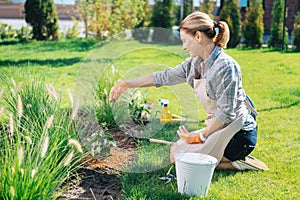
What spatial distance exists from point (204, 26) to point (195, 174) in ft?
3.28

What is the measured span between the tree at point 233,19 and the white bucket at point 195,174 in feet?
29.2

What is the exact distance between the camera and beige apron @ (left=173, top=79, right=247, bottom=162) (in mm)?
3471

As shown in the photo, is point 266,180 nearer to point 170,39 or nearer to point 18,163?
point 170,39

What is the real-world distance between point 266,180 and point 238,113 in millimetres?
564

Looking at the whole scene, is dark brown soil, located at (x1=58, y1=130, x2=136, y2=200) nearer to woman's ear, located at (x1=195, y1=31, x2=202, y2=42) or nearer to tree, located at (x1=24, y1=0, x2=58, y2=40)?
woman's ear, located at (x1=195, y1=31, x2=202, y2=42)

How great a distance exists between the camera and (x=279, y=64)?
28.5ft

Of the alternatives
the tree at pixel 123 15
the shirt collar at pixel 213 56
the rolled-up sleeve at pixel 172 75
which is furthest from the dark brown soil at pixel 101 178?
the tree at pixel 123 15

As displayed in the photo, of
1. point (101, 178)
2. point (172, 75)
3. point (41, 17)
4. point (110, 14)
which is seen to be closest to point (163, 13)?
point (110, 14)

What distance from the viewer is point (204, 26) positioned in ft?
10.6

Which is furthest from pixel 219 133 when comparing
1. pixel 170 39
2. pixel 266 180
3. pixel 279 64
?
pixel 279 64

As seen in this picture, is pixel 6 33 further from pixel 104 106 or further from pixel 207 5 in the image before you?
pixel 104 106

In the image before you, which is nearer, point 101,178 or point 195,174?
point 195,174

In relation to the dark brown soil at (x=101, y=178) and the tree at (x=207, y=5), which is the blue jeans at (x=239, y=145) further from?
the tree at (x=207, y=5)

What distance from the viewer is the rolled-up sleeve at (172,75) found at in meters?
3.70
